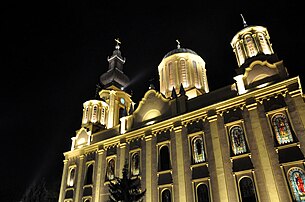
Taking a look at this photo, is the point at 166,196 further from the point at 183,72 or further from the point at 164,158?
the point at 183,72

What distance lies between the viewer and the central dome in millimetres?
26312

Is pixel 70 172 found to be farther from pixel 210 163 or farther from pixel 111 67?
pixel 111 67

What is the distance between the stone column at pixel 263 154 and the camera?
14566 mm

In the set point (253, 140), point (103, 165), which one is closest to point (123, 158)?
point (103, 165)

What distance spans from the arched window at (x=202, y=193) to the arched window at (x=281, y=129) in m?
5.82

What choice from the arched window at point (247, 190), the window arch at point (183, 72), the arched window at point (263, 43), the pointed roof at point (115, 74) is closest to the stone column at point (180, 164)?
the arched window at point (247, 190)

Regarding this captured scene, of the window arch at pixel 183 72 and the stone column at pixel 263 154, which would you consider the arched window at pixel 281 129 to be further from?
the window arch at pixel 183 72

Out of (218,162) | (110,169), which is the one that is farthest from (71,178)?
(218,162)

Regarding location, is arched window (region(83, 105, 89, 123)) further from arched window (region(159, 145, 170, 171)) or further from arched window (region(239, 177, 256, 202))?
arched window (region(239, 177, 256, 202))

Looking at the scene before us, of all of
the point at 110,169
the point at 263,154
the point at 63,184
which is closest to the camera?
the point at 263,154

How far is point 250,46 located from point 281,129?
8.42m

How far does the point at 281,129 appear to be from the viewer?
52.5 ft

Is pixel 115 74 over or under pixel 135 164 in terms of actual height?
over

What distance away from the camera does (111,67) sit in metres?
39.8
